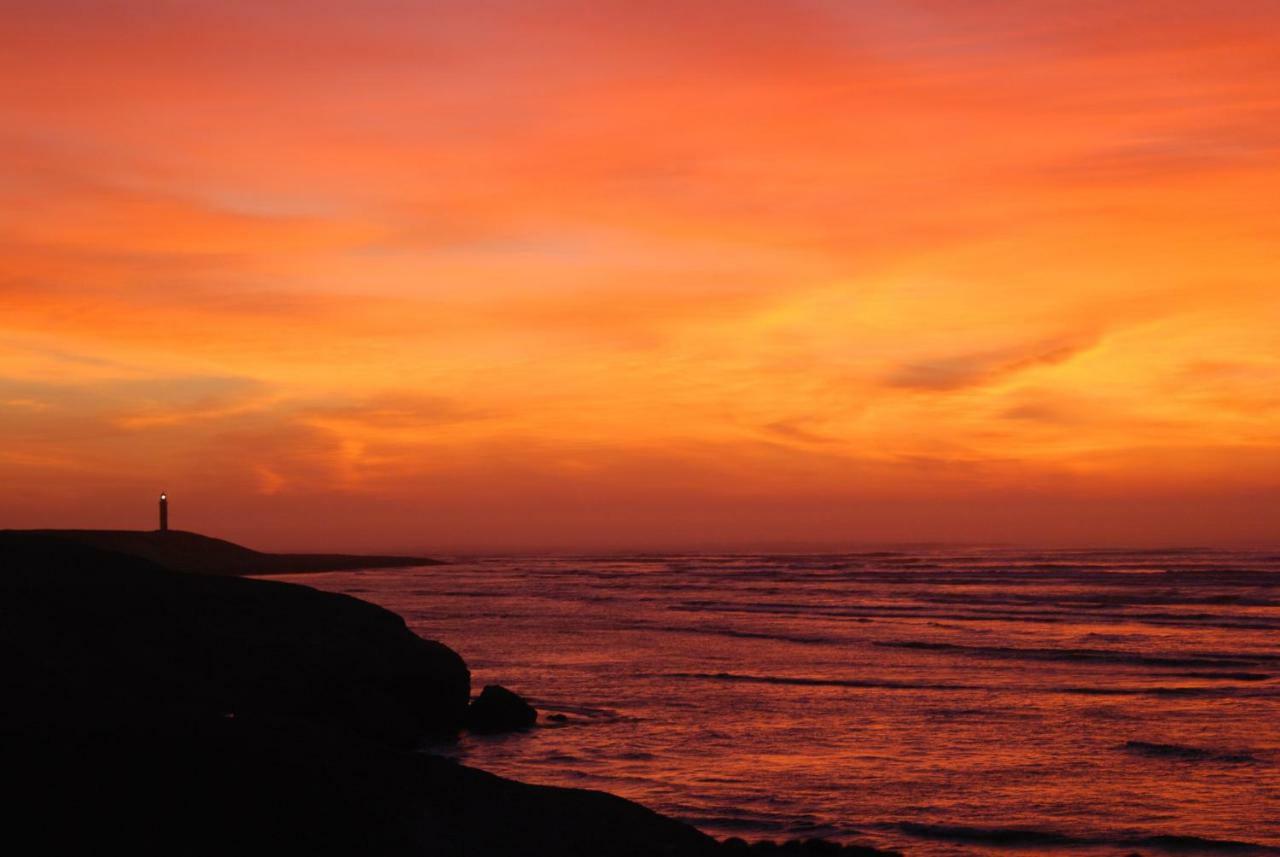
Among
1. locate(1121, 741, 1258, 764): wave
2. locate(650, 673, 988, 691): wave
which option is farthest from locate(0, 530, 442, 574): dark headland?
locate(1121, 741, 1258, 764): wave

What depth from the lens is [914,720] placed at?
24.9 meters

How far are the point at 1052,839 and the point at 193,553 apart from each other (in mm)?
93569

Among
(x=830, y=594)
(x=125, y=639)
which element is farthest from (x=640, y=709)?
(x=830, y=594)

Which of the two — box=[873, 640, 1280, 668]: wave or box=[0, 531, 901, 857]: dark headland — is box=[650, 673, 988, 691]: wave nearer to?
box=[873, 640, 1280, 668]: wave

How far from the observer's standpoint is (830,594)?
75.2m

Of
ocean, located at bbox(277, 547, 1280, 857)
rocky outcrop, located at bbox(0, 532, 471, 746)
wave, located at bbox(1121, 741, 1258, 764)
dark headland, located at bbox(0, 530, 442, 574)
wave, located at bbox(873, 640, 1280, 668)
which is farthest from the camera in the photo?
dark headland, located at bbox(0, 530, 442, 574)

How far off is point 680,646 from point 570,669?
8.05 metres

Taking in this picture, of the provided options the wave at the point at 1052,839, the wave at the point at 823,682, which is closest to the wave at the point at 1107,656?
the wave at the point at 823,682

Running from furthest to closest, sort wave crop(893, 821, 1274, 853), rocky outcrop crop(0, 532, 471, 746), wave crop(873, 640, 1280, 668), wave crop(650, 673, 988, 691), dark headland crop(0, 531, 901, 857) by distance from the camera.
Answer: wave crop(873, 640, 1280, 668), wave crop(650, 673, 988, 691), rocky outcrop crop(0, 532, 471, 746), wave crop(893, 821, 1274, 853), dark headland crop(0, 531, 901, 857)

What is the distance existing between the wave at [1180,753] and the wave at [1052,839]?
18.4ft

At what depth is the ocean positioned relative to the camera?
16906 mm

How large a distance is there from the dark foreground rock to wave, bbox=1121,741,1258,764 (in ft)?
37.5

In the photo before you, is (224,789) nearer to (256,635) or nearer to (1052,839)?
(1052,839)

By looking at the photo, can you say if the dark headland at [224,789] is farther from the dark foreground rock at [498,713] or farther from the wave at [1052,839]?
the dark foreground rock at [498,713]
